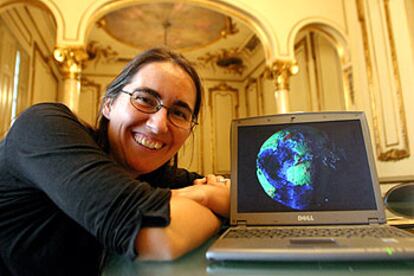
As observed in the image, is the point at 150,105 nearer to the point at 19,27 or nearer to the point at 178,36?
the point at 19,27

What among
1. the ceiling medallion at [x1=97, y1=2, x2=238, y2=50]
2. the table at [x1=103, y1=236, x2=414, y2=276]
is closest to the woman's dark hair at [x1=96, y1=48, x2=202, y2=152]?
the table at [x1=103, y1=236, x2=414, y2=276]

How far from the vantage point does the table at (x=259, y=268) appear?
40 cm

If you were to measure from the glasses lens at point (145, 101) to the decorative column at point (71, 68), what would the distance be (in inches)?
86.3

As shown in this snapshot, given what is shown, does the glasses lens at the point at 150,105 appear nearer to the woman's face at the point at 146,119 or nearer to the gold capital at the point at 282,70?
the woman's face at the point at 146,119

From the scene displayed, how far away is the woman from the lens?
0.50 m

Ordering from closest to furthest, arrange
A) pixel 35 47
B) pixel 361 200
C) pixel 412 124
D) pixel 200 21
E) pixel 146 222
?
pixel 146 222, pixel 361 200, pixel 412 124, pixel 35 47, pixel 200 21

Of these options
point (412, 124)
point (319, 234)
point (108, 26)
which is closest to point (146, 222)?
point (319, 234)

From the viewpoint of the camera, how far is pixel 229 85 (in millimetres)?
6164

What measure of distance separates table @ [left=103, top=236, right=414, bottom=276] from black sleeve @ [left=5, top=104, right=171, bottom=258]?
4cm

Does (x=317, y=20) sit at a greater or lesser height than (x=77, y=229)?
greater

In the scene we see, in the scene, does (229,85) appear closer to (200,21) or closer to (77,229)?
(200,21)

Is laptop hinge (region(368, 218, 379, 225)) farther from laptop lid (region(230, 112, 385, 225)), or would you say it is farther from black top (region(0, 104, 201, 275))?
black top (region(0, 104, 201, 275))

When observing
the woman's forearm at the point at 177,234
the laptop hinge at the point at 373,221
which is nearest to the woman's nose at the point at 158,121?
the woman's forearm at the point at 177,234

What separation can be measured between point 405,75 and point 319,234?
248 centimetres
